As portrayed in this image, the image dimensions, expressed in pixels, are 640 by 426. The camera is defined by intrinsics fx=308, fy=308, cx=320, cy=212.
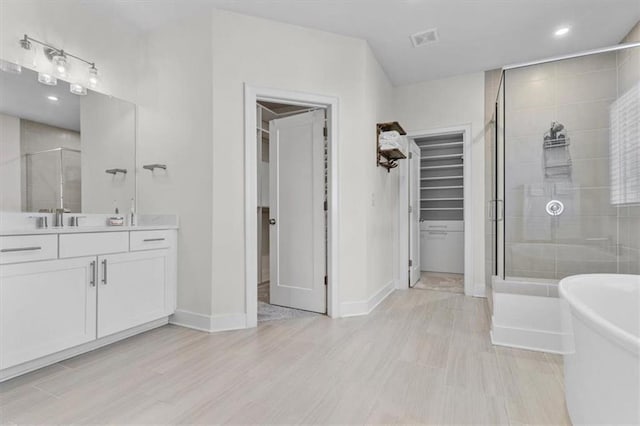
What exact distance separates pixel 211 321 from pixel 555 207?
10.7ft

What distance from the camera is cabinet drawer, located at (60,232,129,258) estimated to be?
77.0 inches

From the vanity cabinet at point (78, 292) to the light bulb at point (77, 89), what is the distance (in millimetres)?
1180

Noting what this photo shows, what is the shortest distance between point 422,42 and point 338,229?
2018 millimetres

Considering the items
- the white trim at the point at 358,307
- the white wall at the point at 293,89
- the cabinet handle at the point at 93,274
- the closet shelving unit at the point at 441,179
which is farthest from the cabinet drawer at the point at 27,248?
the closet shelving unit at the point at 441,179

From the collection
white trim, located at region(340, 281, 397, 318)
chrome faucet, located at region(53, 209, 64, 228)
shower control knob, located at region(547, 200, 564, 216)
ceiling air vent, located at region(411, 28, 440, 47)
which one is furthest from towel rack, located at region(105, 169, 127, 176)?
shower control knob, located at region(547, 200, 564, 216)

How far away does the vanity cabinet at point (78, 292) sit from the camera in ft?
5.63

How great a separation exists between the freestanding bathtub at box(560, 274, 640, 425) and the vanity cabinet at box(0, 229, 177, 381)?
2697mm

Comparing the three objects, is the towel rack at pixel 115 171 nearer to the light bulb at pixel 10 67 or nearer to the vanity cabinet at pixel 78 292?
the vanity cabinet at pixel 78 292

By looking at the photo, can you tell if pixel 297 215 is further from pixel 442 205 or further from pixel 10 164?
pixel 442 205

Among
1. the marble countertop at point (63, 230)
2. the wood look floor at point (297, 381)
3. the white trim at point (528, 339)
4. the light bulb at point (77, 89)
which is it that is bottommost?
the wood look floor at point (297, 381)

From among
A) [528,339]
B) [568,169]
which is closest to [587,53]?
[568,169]

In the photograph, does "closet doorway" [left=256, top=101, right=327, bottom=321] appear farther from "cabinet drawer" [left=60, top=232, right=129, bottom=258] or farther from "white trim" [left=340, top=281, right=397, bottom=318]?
"cabinet drawer" [left=60, top=232, right=129, bottom=258]

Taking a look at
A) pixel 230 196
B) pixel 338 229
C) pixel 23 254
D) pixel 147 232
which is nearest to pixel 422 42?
pixel 338 229

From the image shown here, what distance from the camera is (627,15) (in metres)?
2.62
